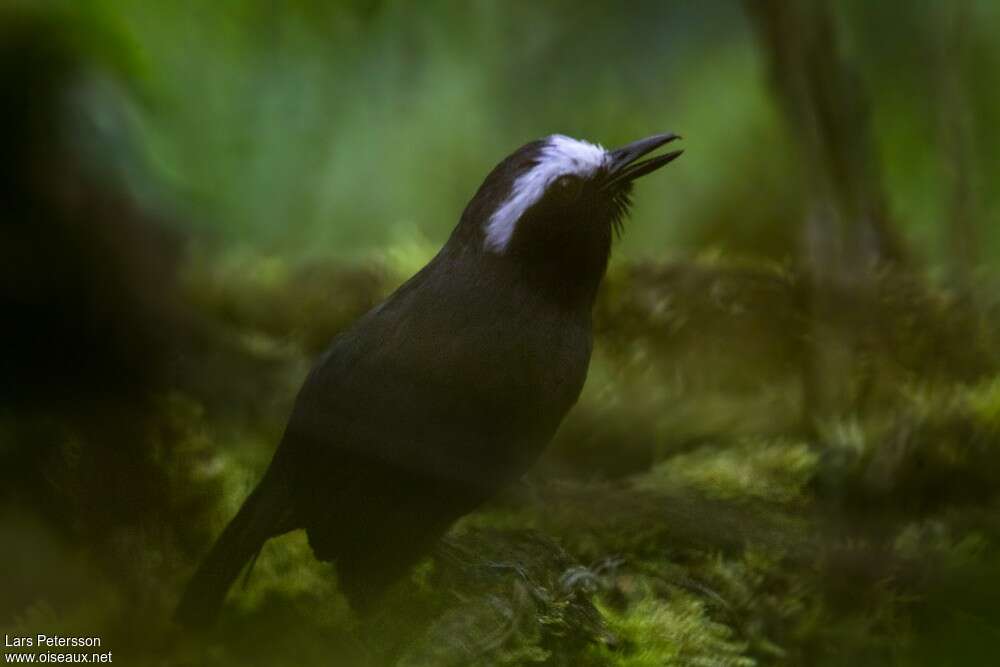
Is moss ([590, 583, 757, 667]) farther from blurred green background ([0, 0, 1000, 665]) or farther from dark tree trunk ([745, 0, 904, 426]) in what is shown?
→ dark tree trunk ([745, 0, 904, 426])

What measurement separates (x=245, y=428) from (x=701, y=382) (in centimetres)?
77

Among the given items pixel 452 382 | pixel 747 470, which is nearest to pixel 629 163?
pixel 452 382

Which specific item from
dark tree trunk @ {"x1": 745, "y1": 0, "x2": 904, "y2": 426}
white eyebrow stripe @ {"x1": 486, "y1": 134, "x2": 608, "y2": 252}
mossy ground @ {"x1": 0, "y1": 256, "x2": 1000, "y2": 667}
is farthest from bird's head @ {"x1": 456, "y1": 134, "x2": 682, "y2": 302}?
dark tree trunk @ {"x1": 745, "y1": 0, "x2": 904, "y2": 426}

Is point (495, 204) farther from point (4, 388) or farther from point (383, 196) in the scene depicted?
point (383, 196)

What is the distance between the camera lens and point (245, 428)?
0.85 metres

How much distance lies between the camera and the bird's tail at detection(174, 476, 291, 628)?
796mm

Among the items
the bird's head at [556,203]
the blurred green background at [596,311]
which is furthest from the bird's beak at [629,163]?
the blurred green background at [596,311]

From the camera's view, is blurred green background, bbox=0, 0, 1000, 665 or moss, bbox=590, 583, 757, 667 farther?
moss, bbox=590, 583, 757, 667

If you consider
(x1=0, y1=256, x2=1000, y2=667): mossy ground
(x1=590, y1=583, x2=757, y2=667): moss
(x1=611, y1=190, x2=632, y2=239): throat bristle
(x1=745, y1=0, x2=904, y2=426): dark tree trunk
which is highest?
(x1=745, y1=0, x2=904, y2=426): dark tree trunk

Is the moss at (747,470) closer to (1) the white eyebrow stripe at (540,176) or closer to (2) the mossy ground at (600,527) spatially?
(2) the mossy ground at (600,527)

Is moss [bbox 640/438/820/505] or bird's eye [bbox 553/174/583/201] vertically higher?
bird's eye [bbox 553/174/583/201]

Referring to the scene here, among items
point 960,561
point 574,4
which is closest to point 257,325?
point 960,561

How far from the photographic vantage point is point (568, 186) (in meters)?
0.96

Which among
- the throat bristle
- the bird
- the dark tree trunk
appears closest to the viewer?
the bird
